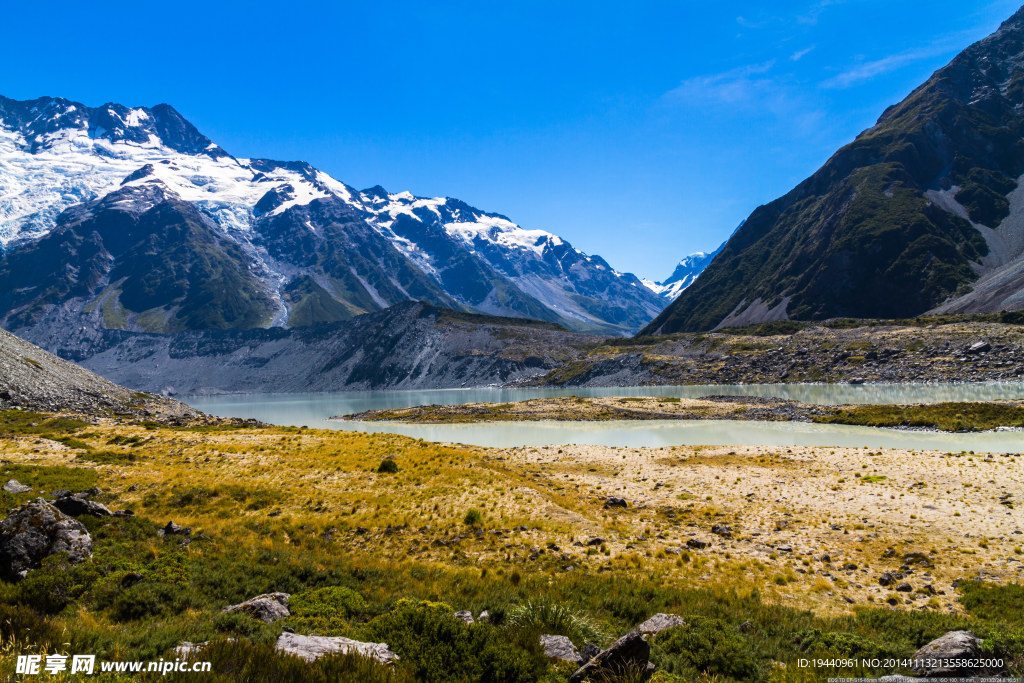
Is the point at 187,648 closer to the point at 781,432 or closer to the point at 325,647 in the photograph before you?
the point at 325,647

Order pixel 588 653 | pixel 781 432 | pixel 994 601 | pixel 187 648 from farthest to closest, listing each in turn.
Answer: pixel 781 432 < pixel 994 601 < pixel 588 653 < pixel 187 648

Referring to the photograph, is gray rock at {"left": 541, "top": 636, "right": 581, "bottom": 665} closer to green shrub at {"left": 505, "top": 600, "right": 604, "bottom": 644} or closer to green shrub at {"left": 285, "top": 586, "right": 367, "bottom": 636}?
green shrub at {"left": 505, "top": 600, "right": 604, "bottom": 644}

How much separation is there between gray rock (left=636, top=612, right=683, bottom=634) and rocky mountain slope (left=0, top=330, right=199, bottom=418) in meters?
64.9

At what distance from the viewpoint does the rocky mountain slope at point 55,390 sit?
5503cm

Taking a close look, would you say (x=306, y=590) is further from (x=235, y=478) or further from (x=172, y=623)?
(x=235, y=478)

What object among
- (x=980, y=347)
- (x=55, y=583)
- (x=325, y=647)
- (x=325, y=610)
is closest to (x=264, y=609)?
(x=325, y=610)

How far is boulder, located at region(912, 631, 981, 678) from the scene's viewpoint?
870 cm

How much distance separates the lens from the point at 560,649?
9.86m

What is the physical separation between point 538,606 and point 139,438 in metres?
39.9

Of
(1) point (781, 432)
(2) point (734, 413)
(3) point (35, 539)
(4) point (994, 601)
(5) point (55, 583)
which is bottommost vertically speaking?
(1) point (781, 432)

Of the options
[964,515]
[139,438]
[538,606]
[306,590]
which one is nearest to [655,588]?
[538,606]

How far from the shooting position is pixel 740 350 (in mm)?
152375

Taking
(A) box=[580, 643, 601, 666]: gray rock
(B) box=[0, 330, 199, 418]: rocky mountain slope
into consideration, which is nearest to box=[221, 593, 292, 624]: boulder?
(A) box=[580, 643, 601, 666]: gray rock

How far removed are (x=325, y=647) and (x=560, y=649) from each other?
449 cm
